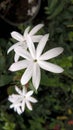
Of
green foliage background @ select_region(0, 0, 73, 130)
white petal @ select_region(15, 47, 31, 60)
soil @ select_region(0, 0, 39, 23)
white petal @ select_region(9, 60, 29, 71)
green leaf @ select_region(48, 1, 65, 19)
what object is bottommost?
white petal @ select_region(9, 60, 29, 71)

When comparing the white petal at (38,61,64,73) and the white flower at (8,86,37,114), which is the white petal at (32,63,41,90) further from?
the white flower at (8,86,37,114)

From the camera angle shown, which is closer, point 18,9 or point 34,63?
point 34,63

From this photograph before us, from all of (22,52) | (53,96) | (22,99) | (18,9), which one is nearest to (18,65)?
(22,52)

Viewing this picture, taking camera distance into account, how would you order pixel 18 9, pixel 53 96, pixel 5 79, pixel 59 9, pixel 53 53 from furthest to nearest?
pixel 18 9 < pixel 53 96 < pixel 59 9 < pixel 5 79 < pixel 53 53

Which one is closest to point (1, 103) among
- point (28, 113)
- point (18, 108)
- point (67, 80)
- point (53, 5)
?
point (28, 113)

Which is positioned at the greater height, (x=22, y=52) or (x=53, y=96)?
(x=53, y=96)

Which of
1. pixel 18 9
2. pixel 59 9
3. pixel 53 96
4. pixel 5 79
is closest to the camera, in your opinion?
pixel 5 79

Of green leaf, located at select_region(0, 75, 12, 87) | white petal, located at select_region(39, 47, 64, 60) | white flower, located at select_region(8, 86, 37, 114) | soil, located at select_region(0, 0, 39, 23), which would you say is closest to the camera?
white petal, located at select_region(39, 47, 64, 60)

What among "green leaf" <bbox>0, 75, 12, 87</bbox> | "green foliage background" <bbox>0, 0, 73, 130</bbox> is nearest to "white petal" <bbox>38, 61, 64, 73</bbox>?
"green leaf" <bbox>0, 75, 12, 87</bbox>

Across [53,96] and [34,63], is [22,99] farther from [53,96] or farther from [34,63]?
[34,63]
